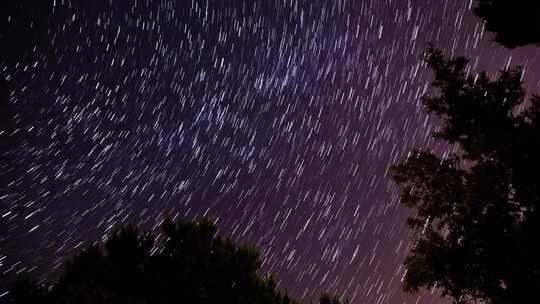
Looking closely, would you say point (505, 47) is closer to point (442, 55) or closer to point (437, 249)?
point (442, 55)

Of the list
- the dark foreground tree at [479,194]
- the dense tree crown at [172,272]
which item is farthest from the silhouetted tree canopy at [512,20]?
the dense tree crown at [172,272]

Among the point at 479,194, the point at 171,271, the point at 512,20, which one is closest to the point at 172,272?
the point at 171,271

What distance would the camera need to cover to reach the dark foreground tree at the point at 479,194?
307 inches

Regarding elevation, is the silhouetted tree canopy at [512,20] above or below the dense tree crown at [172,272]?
above

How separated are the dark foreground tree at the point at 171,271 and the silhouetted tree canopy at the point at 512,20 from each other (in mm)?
9593

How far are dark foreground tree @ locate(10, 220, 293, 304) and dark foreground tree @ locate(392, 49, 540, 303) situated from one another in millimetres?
5746

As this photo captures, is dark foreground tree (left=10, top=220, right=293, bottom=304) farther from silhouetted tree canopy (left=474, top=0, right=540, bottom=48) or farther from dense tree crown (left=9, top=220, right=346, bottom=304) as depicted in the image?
silhouetted tree canopy (left=474, top=0, right=540, bottom=48)

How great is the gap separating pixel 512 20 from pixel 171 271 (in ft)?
35.0

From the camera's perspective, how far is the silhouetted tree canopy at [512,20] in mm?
6445

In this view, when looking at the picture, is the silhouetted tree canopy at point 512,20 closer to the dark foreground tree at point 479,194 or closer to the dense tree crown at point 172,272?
the dark foreground tree at point 479,194

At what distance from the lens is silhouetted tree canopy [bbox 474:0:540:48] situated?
6.45 meters

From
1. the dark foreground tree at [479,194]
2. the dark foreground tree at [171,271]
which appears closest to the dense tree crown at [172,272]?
the dark foreground tree at [171,271]

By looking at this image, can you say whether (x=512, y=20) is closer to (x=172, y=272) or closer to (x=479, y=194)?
(x=479, y=194)

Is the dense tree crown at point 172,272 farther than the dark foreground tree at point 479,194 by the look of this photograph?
Yes
